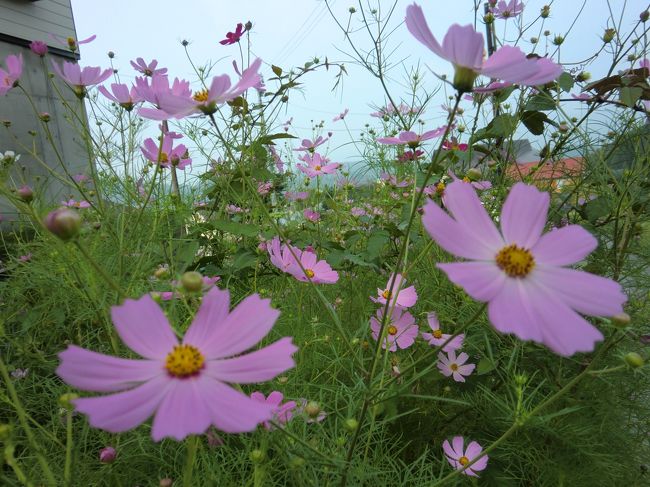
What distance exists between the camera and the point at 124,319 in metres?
0.30

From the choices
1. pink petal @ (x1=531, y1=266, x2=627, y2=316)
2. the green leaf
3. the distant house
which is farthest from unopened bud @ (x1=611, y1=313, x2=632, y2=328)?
the distant house

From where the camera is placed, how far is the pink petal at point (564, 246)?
1.20 ft

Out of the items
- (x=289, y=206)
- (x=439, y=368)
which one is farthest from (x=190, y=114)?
(x=289, y=206)

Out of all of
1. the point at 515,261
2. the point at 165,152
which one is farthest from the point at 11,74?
the point at 515,261

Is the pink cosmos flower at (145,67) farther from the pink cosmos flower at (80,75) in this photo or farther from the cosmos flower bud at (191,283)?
the cosmos flower bud at (191,283)

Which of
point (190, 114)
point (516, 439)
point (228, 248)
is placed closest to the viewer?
point (190, 114)

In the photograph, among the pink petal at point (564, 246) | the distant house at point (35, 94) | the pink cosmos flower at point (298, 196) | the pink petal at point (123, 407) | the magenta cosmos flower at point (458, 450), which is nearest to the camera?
the pink petal at point (123, 407)

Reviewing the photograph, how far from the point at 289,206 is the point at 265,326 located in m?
1.43

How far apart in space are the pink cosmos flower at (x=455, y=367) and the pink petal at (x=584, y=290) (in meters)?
0.48

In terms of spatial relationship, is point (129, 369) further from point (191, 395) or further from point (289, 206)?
point (289, 206)

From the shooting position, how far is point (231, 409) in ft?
0.94

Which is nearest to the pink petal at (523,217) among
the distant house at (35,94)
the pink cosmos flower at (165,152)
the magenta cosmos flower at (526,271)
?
the magenta cosmos flower at (526,271)

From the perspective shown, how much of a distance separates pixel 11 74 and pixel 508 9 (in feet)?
4.00

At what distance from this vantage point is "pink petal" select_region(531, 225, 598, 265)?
0.36 metres
